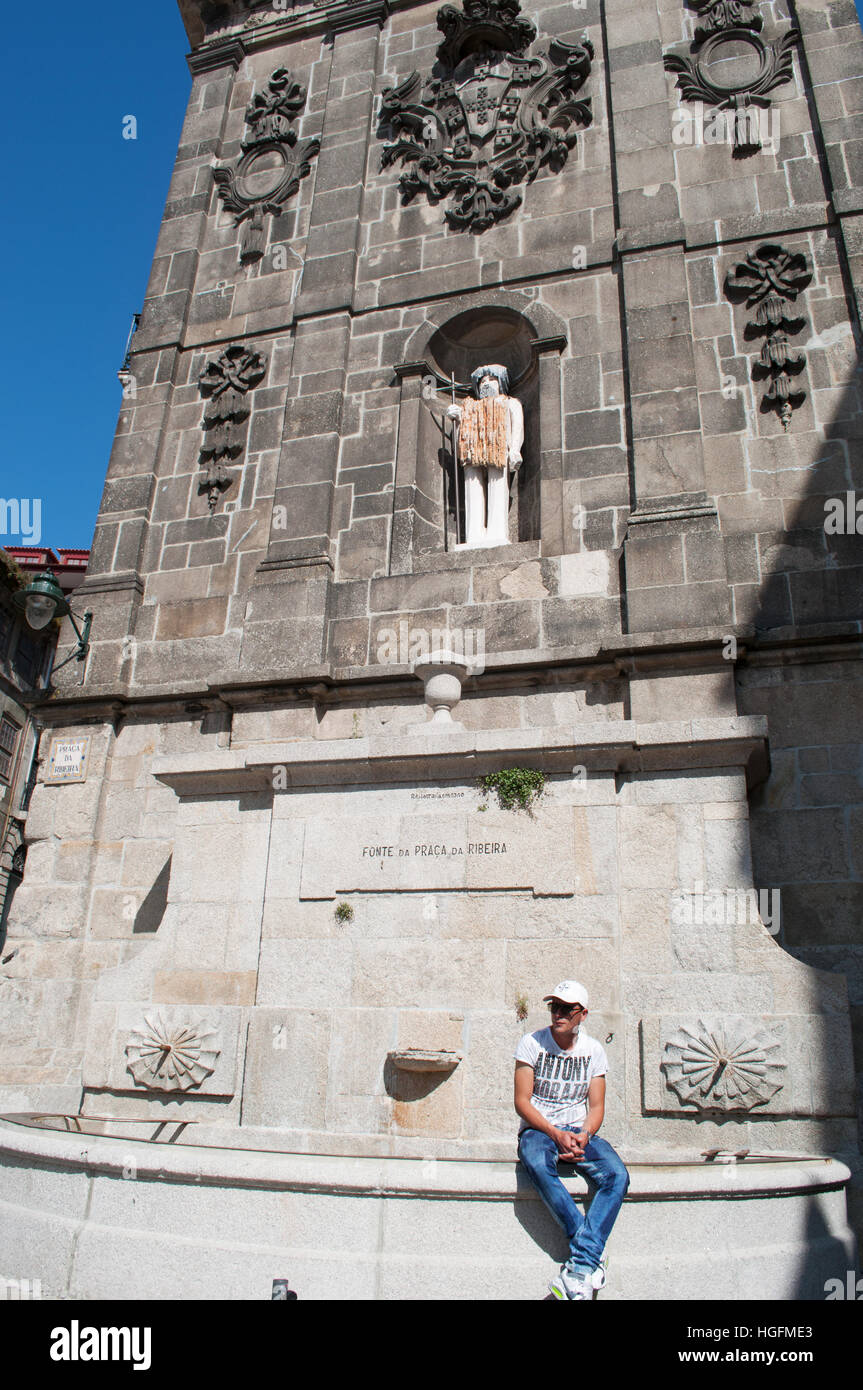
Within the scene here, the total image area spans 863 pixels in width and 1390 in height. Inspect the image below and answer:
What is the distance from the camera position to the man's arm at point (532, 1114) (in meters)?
4.96

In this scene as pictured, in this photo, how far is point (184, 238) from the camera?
13.0 m

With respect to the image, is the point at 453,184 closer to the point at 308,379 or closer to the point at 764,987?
the point at 308,379

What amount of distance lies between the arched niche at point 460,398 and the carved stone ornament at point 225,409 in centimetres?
188

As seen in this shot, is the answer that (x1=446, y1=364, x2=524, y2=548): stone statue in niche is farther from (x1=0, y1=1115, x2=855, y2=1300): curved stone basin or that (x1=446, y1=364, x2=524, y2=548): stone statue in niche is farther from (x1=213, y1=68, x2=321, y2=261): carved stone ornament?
(x1=0, y1=1115, x2=855, y2=1300): curved stone basin

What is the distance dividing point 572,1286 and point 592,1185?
47 cm

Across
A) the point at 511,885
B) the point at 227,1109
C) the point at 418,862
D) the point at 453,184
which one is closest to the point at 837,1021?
the point at 511,885

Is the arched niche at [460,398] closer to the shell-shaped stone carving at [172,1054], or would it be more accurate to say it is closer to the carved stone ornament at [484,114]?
the carved stone ornament at [484,114]

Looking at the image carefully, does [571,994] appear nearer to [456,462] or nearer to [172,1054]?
[172,1054]

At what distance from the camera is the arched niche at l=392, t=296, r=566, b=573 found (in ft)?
33.1
